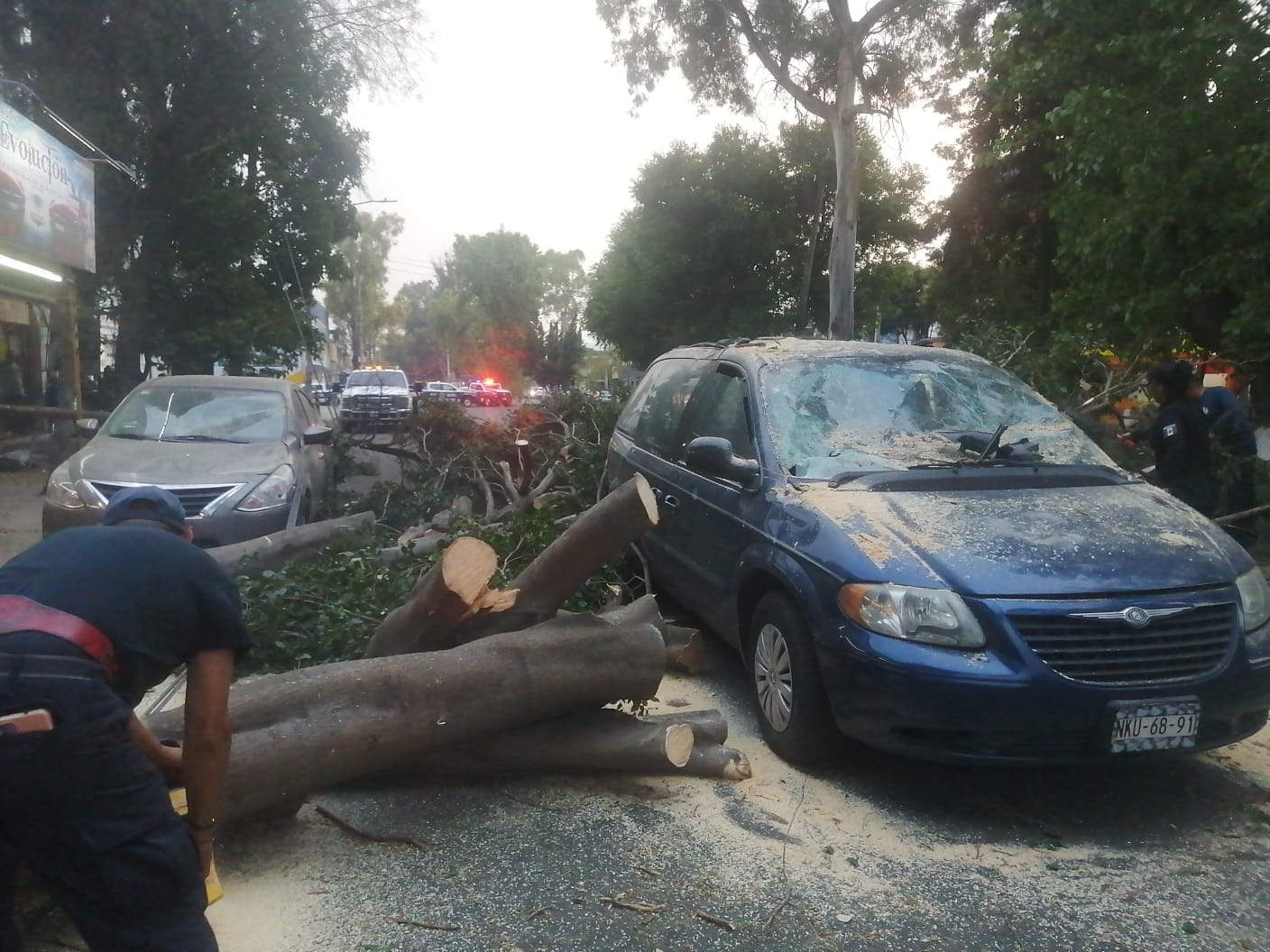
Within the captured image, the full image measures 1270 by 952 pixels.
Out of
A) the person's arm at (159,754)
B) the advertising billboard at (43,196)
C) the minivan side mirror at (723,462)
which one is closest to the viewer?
the person's arm at (159,754)

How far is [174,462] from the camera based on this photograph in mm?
8453

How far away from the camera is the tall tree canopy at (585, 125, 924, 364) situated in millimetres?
32812

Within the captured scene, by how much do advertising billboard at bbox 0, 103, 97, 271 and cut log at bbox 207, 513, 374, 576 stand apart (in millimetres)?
10892

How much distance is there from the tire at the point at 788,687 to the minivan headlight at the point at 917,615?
1.29ft

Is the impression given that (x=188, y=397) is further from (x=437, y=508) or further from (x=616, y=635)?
(x=616, y=635)

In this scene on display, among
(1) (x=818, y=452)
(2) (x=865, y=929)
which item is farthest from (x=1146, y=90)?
(2) (x=865, y=929)

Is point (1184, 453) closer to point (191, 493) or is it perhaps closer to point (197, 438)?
point (191, 493)

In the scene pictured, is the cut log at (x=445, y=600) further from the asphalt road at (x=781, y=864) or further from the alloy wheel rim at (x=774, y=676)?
the alloy wheel rim at (x=774, y=676)

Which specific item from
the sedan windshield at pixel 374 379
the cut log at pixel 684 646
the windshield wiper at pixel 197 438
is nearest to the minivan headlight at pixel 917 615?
the cut log at pixel 684 646

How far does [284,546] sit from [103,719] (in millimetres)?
5491

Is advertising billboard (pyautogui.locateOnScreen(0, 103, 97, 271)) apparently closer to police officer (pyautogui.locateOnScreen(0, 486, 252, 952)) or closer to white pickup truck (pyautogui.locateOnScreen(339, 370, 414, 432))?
white pickup truck (pyautogui.locateOnScreen(339, 370, 414, 432))

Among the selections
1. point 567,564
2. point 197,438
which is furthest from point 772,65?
point 567,564

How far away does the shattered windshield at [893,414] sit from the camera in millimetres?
5156

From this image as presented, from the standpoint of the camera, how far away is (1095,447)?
561 cm
